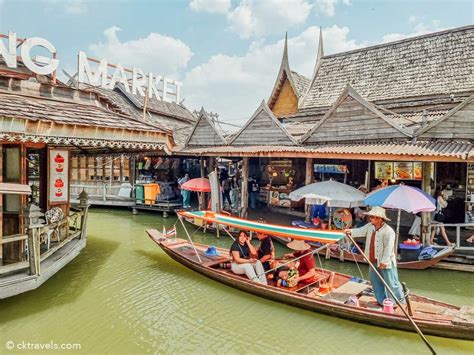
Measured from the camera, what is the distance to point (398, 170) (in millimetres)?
11297

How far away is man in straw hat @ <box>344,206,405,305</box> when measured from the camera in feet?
19.5

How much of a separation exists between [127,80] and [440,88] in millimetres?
16377

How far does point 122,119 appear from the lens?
870 centimetres

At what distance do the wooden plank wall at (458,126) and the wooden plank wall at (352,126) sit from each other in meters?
0.95

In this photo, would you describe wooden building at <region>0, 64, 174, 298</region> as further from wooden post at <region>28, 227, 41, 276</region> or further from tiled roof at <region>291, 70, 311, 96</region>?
tiled roof at <region>291, 70, 311, 96</region>

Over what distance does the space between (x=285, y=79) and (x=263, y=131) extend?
5590 millimetres

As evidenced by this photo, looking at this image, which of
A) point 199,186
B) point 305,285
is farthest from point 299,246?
point 199,186

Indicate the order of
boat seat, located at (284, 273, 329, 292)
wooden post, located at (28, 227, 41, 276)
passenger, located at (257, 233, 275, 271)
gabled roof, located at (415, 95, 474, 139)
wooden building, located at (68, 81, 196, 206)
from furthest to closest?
wooden building, located at (68, 81, 196, 206)
gabled roof, located at (415, 95, 474, 139)
passenger, located at (257, 233, 275, 271)
boat seat, located at (284, 273, 329, 292)
wooden post, located at (28, 227, 41, 276)

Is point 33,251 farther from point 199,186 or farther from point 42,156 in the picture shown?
point 199,186

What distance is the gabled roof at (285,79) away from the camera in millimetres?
17734

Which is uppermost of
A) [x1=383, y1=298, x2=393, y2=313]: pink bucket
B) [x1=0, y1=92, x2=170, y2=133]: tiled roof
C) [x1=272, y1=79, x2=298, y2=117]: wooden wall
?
[x1=272, y1=79, x2=298, y2=117]: wooden wall

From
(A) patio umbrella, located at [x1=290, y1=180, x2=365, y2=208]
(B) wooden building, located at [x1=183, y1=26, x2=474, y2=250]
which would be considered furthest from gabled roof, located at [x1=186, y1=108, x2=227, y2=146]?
(A) patio umbrella, located at [x1=290, y1=180, x2=365, y2=208]

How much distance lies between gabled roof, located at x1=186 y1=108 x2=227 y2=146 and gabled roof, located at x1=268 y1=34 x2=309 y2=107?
15.4 feet

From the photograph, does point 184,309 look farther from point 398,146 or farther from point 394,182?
point 394,182
